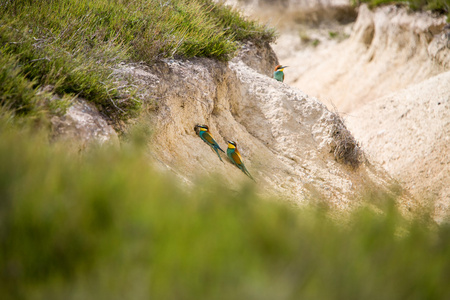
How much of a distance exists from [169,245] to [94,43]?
3.84 metres

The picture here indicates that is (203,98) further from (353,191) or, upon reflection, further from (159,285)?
(159,285)

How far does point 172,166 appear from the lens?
4414 millimetres

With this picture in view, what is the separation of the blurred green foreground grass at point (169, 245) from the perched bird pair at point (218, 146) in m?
3.32

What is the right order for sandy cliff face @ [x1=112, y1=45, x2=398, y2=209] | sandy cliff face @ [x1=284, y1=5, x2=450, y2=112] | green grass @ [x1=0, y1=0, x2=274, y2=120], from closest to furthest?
1. green grass @ [x1=0, y1=0, x2=274, y2=120]
2. sandy cliff face @ [x1=112, y1=45, x2=398, y2=209]
3. sandy cliff face @ [x1=284, y1=5, x2=450, y2=112]

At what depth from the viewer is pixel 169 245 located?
4.57 ft

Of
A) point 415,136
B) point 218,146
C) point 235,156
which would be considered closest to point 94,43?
point 218,146

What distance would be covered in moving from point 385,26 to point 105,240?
16728 mm

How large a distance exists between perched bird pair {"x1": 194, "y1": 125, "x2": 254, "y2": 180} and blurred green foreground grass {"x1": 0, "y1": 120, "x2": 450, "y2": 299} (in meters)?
3.32

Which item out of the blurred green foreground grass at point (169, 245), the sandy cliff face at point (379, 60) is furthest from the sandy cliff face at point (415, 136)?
the blurred green foreground grass at point (169, 245)

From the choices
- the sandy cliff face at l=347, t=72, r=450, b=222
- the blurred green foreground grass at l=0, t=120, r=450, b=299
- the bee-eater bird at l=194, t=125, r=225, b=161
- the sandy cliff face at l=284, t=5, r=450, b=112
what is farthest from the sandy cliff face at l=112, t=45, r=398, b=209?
the sandy cliff face at l=284, t=5, r=450, b=112

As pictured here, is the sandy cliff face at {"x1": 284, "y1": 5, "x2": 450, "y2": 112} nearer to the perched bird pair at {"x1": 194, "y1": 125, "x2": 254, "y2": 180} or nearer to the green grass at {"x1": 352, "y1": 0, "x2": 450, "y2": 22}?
the green grass at {"x1": 352, "y1": 0, "x2": 450, "y2": 22}

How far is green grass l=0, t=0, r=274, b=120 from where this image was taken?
11.6ft

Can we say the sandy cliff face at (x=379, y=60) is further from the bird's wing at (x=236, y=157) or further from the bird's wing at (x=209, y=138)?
the bird's wing at (x=209, y=138)

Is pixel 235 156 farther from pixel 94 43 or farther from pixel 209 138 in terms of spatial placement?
pixel 94 43
